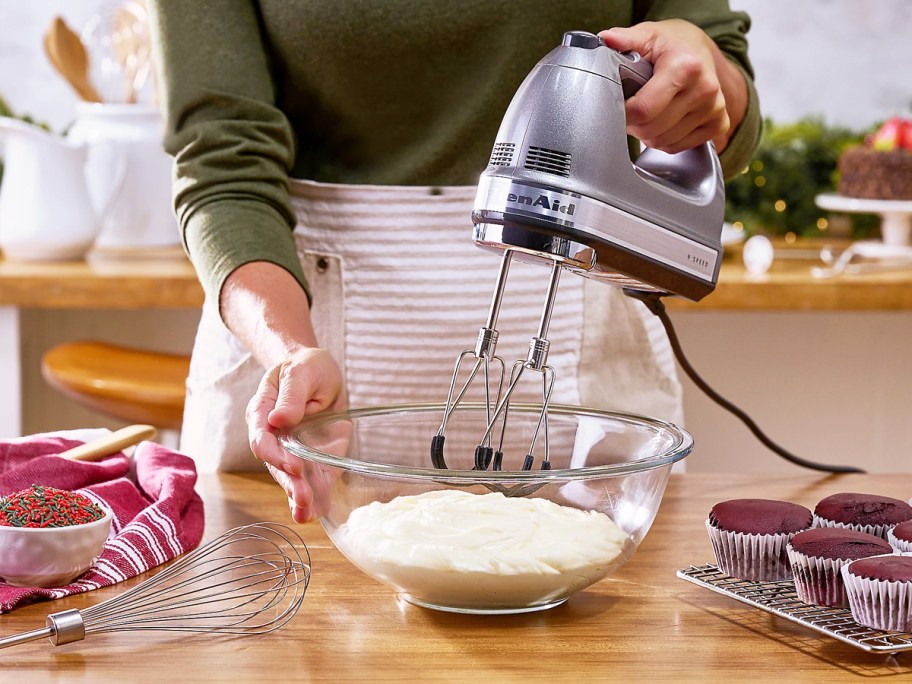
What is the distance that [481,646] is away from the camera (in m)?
0.67

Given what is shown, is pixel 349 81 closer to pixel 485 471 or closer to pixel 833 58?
pixel 485 471

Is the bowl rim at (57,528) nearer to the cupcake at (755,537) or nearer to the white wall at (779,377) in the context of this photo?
the cupcake at (755,537)

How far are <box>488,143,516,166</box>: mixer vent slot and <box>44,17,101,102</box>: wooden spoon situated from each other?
189 cm

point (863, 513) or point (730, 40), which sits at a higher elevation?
point (730, 40)

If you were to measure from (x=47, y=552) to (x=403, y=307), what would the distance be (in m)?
0.53

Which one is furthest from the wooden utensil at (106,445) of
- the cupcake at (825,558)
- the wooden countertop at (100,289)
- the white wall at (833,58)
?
the white wall at (833,58)

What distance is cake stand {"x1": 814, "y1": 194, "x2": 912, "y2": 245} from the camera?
2.25 m

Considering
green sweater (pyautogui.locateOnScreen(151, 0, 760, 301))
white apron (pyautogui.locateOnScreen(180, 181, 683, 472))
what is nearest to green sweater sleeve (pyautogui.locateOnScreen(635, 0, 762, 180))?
green sweater (pyautogui.locateOnScreen(151, 0, 760, 301))

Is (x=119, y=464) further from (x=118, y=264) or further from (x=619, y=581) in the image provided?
(x=118, y=264)

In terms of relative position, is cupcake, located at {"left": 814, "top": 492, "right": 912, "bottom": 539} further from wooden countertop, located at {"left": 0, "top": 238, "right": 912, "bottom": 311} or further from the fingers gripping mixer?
wooden countertop, located at {"left": 0, "top": 238, "right": 912, "bottom": 311}

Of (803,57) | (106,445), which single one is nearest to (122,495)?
(106,445)

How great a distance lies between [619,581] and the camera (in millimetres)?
782

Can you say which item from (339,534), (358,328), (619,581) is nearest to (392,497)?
(339,534)

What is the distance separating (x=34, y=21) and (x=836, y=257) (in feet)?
6.03
